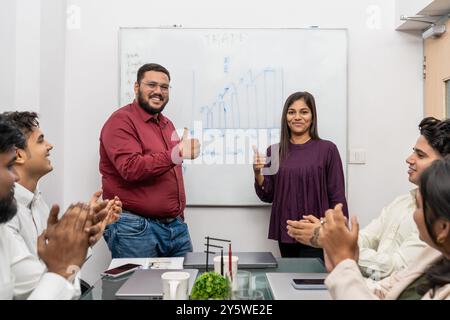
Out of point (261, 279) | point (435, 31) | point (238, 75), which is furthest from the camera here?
point (238, 75)

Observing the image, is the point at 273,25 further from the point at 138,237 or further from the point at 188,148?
the point at 138,237

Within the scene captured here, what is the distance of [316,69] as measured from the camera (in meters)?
2.71

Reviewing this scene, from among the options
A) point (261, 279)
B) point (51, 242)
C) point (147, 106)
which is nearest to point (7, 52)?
point (147, 106)

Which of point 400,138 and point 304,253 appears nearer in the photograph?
point 304,253

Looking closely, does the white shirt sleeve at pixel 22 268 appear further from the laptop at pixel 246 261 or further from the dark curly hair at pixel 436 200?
the dark curly hair at pixel 436 200

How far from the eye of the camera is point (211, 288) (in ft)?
3.57

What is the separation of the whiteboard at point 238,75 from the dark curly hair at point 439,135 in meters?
1.09

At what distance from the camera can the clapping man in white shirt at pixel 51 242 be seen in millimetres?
943

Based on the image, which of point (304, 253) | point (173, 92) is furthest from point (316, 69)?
point (304, 253)

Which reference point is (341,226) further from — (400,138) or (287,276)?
(400,138)

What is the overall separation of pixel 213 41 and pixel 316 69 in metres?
0.71

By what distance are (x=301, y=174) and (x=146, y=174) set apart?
88 centimetres

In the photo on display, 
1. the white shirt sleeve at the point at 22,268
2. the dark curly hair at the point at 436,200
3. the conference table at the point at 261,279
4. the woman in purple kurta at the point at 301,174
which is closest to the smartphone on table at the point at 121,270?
the conference table at the point at 261,279
